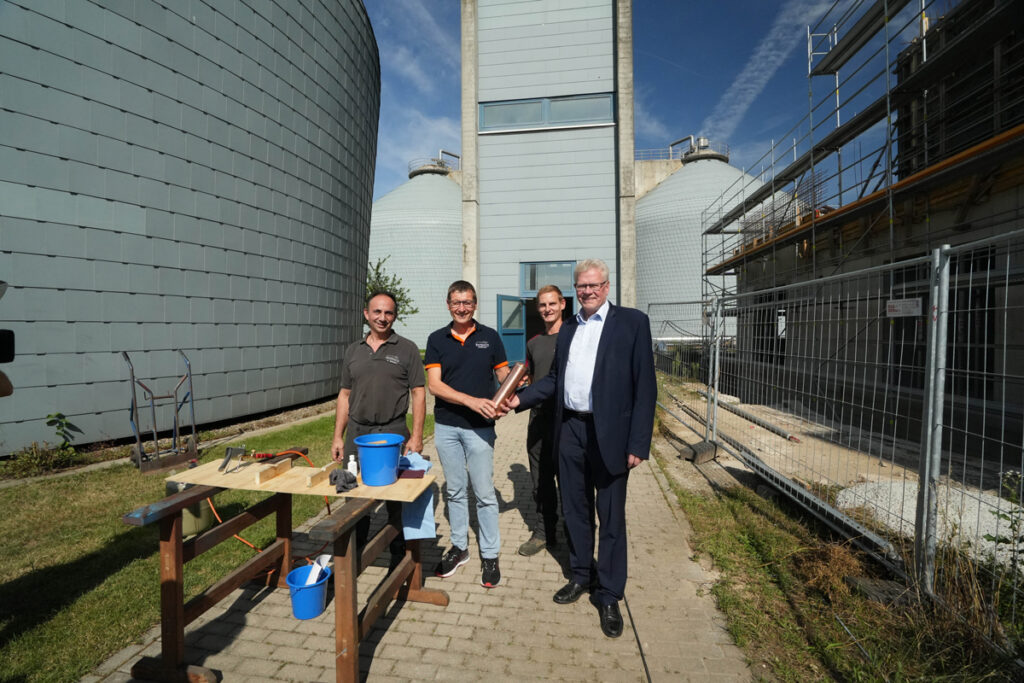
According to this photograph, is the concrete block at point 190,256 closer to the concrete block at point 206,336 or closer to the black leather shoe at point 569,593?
the concrete block at point 206,336

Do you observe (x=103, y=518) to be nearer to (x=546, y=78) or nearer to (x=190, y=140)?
(x=190, y=140)

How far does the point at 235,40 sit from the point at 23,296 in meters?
5.13

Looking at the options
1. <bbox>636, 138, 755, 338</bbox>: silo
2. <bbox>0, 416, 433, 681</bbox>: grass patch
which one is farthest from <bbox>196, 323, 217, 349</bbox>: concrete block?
<bbox>636, 138, 755, 338</bbox>: silo

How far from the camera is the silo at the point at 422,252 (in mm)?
27312

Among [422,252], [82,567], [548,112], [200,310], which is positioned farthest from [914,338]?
[422,252]

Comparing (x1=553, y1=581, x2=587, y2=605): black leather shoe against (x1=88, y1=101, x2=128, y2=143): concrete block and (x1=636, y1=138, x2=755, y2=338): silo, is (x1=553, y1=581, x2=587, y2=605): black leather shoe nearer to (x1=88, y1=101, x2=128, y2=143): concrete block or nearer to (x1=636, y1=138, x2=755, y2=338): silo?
(x1=88, y1=101, x2=128, y2=143): concrete block

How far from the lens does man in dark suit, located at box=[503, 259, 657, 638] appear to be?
297 centimetres

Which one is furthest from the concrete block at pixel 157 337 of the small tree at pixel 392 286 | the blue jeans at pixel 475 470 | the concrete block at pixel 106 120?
the small tree at pixel 392 286

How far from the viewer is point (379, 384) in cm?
347

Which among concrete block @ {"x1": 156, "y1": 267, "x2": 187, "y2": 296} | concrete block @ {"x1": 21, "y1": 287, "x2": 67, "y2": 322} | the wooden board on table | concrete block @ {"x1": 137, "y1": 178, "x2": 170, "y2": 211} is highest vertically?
concrete block @ {"x1": 137, "y1": 178, "x2": 170, "y2": 211}

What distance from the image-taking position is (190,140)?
7.35 meters

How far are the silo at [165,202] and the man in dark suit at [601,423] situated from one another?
6628 millimetres

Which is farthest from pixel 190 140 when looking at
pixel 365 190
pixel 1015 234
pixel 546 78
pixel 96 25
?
pixel 1015 234

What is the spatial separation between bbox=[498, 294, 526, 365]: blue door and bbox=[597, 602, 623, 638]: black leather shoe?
8.92 m
